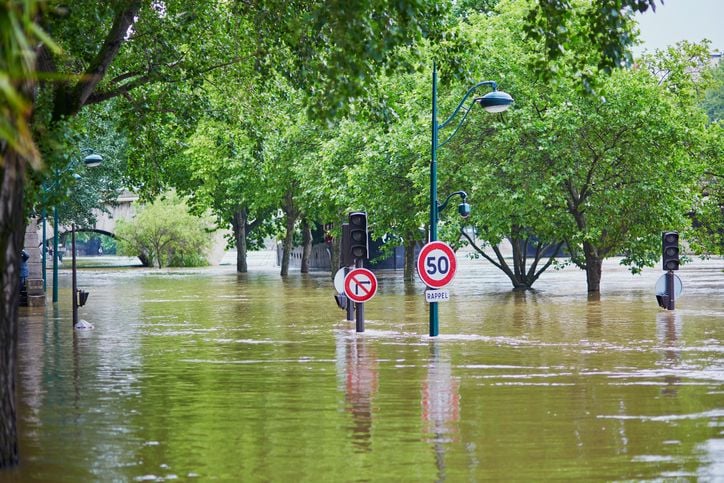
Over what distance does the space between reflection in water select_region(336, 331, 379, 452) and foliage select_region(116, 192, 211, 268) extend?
71660mm

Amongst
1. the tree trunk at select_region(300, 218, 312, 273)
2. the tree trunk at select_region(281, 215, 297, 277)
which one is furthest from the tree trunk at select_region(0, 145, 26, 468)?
the tree trunk at select_region(300, 218, 312, 273)

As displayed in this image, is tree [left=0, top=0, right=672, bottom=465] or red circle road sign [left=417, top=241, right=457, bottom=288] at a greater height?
tree [left=0, top=0, right=672, bottom=465]

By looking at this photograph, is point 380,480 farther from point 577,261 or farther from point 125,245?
point 125,245

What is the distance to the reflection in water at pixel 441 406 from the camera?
1088cm

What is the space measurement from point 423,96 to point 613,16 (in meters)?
33.8

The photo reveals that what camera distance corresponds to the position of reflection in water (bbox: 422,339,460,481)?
1088 cm

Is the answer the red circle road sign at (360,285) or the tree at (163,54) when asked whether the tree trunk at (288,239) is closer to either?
the tree at (163,54)

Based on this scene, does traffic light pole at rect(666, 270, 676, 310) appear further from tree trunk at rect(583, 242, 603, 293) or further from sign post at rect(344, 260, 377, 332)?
tree trunk at rect(583, 242, 603, 293)

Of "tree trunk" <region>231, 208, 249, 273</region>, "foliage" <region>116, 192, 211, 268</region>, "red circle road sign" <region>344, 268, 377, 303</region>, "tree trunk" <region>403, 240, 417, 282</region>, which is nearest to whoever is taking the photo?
"red circle road sign" <region>344, 268, 377, 303</region>

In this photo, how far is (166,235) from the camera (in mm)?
98562

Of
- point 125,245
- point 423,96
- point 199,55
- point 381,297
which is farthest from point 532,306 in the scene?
point 125,245

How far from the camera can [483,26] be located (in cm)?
4509

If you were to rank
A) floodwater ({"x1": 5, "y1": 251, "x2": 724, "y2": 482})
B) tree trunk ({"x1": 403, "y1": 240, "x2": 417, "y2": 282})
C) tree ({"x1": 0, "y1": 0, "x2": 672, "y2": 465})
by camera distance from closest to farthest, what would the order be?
tree ({"x1": 0, "y1": 0, "x2": 672, "y2": 465}) < floodwater ({"x1": 5, "y1": 251, "x2": 724, "y2": 482}) < tree trunk ({"x1": 403, "y1": 240, "x2": 417, "y2": 282})

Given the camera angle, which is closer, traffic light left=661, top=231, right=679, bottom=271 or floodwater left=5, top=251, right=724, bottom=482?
floodwater left=5, top=251, right=724, bottom=482
